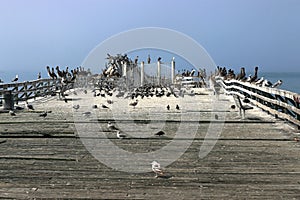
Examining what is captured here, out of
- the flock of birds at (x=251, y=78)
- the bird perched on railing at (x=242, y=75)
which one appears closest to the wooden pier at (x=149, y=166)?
the flock of birds at (x=251, y=78)

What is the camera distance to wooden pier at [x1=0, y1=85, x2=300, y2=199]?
5.63 metres

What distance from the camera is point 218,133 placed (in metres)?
10.7

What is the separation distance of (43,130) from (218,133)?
13.6ft

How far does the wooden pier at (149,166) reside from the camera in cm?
563

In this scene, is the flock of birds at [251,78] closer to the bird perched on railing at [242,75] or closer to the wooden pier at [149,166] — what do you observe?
the bird perched on railing at [242,75]

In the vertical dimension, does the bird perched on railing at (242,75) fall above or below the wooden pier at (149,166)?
above

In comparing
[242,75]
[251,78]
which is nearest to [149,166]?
[251,78]

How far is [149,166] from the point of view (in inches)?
280

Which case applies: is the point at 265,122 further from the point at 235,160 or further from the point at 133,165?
the point at 133,165

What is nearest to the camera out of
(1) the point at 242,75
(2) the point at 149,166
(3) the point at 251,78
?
(2) the point at 149,166

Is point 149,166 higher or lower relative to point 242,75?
Result: lower

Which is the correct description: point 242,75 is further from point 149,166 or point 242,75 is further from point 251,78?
point 149,166

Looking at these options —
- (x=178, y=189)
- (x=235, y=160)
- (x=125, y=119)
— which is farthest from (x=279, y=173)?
(x=125, y=119)

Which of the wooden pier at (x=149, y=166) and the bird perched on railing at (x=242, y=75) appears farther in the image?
the bird perched on railing at (x=242, y=75)
